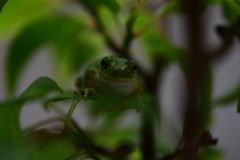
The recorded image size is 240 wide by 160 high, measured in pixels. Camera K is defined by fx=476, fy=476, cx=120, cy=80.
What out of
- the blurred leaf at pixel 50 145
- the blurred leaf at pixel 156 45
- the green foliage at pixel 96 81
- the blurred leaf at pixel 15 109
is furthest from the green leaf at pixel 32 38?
the blurred leaf at pixel 15 109

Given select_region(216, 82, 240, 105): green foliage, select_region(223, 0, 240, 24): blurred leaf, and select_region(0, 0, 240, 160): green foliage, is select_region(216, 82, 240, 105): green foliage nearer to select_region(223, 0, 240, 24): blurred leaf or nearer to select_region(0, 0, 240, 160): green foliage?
select_region(0, 0, 240, 160): green foliage

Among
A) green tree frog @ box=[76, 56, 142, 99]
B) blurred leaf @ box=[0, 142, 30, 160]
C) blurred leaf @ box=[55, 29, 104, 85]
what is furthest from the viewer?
blurred leaf @ box=[55, 29, 104, 85]

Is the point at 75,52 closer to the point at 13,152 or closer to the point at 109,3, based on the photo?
the point at 109,3

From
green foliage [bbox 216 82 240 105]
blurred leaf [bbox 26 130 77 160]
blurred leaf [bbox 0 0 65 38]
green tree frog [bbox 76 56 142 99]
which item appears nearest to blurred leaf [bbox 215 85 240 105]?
green foliage [bbox 216 82 240 105]

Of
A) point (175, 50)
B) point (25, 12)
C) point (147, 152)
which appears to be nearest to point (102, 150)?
point (147, 152)

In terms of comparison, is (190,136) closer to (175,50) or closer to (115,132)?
(175,50)

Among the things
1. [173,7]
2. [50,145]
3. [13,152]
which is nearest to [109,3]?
[173,7]
